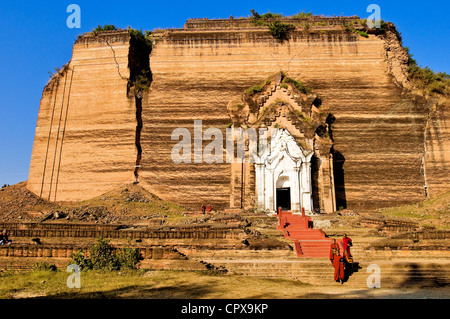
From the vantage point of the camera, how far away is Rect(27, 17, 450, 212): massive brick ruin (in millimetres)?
26109

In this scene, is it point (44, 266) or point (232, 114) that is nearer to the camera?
point (44, 266)

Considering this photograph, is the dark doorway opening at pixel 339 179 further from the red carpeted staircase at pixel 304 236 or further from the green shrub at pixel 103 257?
the green shrub at pixel 103 257

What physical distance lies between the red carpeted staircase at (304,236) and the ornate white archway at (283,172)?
317cm

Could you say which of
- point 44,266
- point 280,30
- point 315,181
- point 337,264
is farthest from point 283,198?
point 44,266

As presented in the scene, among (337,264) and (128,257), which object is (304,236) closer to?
(337,264)

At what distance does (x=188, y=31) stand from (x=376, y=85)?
16.2 m

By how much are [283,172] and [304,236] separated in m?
7.57

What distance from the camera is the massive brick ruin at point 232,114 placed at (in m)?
26.1

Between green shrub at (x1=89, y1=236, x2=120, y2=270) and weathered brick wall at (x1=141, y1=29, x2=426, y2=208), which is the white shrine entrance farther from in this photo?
green shrub at (x1=89, y1=236, x2=120, y2=270)

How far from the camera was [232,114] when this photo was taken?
26.4m

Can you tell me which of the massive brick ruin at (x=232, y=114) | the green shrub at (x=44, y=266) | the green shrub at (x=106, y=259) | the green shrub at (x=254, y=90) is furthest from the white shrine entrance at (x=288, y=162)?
the green shrub at (x=44, y=266)

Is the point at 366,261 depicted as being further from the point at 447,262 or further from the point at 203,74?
the point at 203,74

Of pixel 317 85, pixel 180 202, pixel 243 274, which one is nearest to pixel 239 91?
pixel 317 85

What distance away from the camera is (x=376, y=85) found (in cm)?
2845
